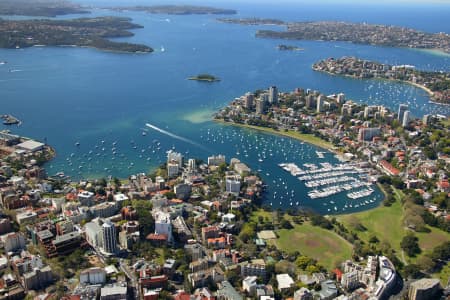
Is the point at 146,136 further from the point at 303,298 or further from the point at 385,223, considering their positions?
the point at 303,298

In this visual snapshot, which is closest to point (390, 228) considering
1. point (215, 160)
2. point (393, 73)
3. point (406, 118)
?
point (215, 160)

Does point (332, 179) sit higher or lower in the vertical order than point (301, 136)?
lower

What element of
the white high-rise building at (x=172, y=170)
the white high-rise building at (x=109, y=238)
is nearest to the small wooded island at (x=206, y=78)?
the white high-rise building at (x=172, y=170)

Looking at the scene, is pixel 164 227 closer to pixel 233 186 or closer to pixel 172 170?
pixel 233 186

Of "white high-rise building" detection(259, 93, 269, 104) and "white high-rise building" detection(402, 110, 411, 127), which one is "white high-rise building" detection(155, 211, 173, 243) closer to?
"white high-rise building" detection(259, 93, 269, 104)

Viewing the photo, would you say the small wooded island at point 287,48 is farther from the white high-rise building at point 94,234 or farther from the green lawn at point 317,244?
the white high-rise building at point 94,234

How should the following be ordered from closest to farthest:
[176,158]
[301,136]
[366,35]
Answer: [176,158] → [301,136] → [366,35]
